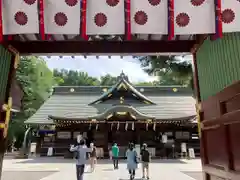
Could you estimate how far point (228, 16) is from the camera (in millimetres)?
3467

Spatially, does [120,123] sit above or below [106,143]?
above

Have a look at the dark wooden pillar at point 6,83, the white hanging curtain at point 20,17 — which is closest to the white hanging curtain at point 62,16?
the white hanging curtain at point 20,17

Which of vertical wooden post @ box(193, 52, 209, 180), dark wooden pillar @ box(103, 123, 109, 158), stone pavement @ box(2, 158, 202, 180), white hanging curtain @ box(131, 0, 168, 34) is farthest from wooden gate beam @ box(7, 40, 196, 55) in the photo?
dark wooden pillar @ box(103, 123, 109, 158)

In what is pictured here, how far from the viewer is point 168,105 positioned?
25000 mm

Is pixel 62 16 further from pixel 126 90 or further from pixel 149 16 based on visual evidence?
pixel 126 90

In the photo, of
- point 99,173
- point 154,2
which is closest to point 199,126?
point 154,2

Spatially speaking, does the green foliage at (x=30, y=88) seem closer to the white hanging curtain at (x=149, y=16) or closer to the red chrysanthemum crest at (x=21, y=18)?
the red chrysanthemum crest at (x=21, y=18)

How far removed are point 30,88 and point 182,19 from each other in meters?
30.3

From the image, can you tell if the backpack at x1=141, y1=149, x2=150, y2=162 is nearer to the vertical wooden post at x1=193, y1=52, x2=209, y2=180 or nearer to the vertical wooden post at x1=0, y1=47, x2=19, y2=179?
the vertical wooden post at x1=193, y1=52, x2=209, y2=180

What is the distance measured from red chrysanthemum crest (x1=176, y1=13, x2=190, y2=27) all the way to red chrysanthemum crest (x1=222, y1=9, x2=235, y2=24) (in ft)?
1.51

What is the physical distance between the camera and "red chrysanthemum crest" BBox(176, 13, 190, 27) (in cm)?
354

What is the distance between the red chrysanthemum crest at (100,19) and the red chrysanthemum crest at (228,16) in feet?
5.19

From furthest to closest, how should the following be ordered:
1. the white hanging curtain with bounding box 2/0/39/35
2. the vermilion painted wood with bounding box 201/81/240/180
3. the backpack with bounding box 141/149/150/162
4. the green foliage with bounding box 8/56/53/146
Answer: the green foliage with bounding box 8/56/53/146, the backpack with bounding box 141/149/150/162, the white hanging curtain with bounding box 2/0/39/35, the vermilion painted wood with bounding box 201/81/240/180

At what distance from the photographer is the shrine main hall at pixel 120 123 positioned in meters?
20.6
